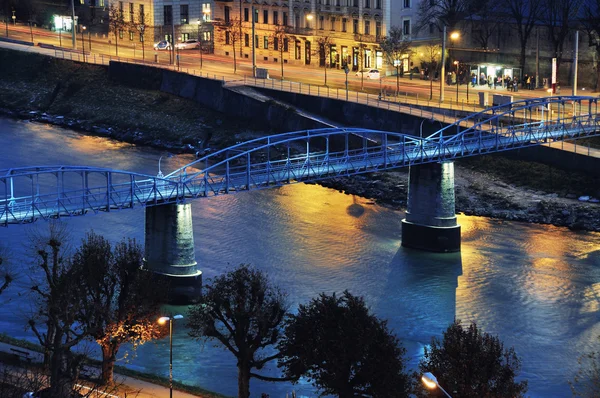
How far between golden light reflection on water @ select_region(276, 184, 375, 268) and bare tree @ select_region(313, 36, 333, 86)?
20266mm

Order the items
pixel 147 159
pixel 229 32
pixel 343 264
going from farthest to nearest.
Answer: pixel 229 32, pixel 147 159, pixel 343 264

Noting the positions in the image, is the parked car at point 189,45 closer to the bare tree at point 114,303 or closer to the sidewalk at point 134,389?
the bare tree at point 114,303

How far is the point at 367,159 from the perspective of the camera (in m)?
56.3

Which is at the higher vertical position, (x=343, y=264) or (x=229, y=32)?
(x=229, y=32)

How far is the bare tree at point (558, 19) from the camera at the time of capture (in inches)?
3068

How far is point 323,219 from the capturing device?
6056 cm

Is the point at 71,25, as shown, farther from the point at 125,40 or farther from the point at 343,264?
the point at 343,264

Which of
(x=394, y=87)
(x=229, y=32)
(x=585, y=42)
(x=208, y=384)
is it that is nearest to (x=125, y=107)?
(x=229, y=32)

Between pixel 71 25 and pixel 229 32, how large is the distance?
17479 millimetres

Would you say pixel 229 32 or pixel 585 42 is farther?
pixel 229 32

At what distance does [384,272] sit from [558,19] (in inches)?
1282

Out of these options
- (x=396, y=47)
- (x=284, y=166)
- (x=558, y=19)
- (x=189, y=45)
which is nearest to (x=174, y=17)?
(x=189, y=45)

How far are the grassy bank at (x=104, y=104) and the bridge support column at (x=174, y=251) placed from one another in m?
28.9

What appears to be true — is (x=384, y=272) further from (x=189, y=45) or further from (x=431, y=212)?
(x=189, y=45)
